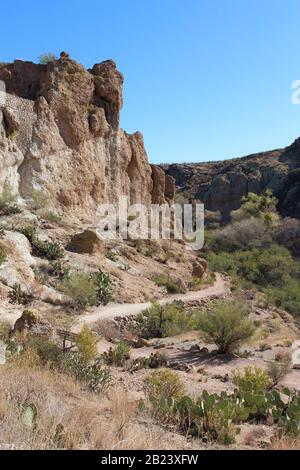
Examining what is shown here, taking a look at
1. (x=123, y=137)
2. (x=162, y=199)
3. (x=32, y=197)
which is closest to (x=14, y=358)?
(x=32, y=197)

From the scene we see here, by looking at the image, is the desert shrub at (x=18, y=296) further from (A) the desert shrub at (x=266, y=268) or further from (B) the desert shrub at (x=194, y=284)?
(A) the desert shrub at (x=266, y=268)

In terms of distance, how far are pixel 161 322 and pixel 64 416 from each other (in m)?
11.4

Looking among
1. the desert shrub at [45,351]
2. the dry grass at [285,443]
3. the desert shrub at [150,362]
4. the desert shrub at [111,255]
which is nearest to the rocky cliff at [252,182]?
the desert shrub at [111,255]

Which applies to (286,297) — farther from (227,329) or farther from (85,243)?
(227,329)

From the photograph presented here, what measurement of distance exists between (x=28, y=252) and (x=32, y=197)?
506 cm

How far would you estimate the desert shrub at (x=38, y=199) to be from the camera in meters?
22.3

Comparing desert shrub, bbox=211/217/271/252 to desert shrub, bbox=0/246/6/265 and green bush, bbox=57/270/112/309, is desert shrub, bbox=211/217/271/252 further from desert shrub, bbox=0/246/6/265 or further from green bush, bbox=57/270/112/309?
desert shrub, bbox=0/246/6/265

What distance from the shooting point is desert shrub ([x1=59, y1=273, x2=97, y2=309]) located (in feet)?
53.5

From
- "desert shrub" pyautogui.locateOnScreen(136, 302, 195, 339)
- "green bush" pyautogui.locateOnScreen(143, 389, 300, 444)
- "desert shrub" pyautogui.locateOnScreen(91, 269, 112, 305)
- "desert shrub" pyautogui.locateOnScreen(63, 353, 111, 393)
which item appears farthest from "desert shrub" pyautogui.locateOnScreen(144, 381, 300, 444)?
"desert shrub" pyautogui.locateOnScreen(91, 269, 112, 305)

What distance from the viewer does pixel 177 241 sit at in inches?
1233

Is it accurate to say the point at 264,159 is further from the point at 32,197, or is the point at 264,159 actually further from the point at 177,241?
the point at 32,197

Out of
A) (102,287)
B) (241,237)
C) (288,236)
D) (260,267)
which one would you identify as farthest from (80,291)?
(288,236)

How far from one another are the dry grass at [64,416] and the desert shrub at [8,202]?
1466 cm

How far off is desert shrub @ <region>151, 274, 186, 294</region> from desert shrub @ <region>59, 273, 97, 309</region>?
231 inches
